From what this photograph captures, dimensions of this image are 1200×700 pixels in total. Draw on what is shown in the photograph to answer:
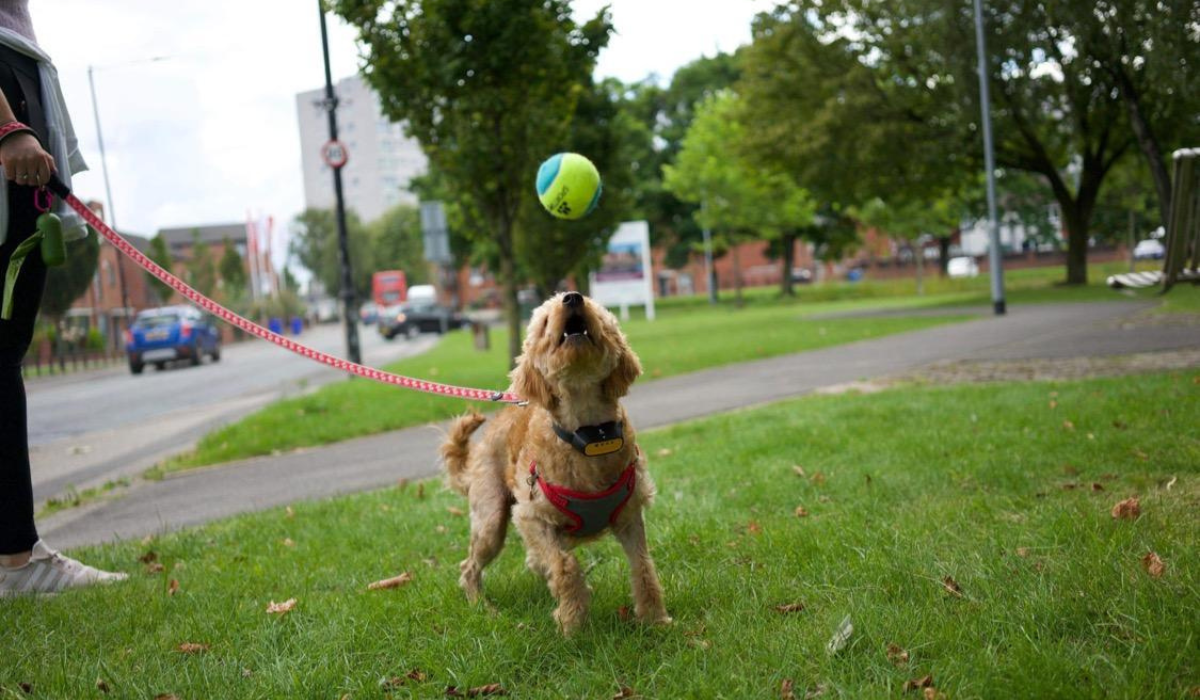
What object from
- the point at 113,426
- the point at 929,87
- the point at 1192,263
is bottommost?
the point at 113,426

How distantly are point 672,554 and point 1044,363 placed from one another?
25.2 ft

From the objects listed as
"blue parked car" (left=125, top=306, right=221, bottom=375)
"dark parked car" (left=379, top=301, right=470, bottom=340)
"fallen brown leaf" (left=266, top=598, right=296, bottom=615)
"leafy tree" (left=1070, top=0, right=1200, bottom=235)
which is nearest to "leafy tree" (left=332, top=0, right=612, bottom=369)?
"fallen brown leaf" (left=266, top=598, right=296, bottom=615)

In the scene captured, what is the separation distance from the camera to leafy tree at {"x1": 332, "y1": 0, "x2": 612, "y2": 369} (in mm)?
10805

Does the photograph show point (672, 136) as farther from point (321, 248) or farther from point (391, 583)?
point (321, 248)

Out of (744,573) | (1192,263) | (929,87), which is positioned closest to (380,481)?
(744,573)

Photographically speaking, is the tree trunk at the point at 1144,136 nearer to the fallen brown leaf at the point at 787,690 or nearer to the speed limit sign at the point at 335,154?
the speed limit sign at the point at 335,154

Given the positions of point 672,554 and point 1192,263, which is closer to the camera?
point 672,554

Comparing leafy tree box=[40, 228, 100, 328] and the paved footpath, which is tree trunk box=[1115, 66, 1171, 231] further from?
leafy tree box=[40, 228, 100, 328]

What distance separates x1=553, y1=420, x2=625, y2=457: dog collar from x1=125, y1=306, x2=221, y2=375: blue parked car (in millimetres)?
26298

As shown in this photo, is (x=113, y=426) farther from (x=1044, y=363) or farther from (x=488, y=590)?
(x=1044, y=363)

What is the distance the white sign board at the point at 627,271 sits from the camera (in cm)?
3691

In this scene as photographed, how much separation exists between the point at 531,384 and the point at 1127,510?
8.15ft

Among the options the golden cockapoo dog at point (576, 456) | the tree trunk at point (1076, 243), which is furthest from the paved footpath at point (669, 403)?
the tree trunk at point (1076, 243)

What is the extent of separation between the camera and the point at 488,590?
12.9ft
